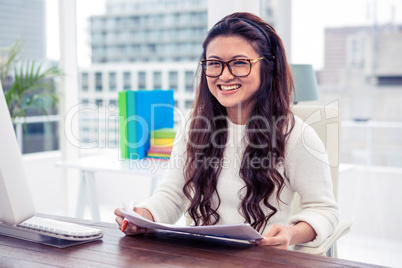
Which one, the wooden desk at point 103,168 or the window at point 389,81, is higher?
the window at point 389,81

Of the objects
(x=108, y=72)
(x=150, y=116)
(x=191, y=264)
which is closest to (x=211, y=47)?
(x=191, y=264)

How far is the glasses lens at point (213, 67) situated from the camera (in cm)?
137

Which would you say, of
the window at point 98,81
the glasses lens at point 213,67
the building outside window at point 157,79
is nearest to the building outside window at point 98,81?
the window at point 98,81

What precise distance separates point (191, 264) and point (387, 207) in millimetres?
2456

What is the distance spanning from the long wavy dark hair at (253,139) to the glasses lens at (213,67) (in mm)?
67

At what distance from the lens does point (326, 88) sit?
359 centimetres

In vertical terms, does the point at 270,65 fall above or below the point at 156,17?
below

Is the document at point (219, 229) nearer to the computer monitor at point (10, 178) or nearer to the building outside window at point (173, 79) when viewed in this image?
the computer monitor at point (10, 178)

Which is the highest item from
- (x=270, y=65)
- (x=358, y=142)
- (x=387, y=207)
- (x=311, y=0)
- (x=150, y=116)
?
(x=311, y=0)

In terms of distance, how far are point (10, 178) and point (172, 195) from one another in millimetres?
580

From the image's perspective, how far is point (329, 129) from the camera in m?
1.59

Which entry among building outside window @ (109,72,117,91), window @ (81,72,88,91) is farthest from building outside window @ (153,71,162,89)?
window @ (81,72,88,91)

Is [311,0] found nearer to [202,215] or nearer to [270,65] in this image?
[270,65]

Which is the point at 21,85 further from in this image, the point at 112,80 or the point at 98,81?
the point at 112,80
